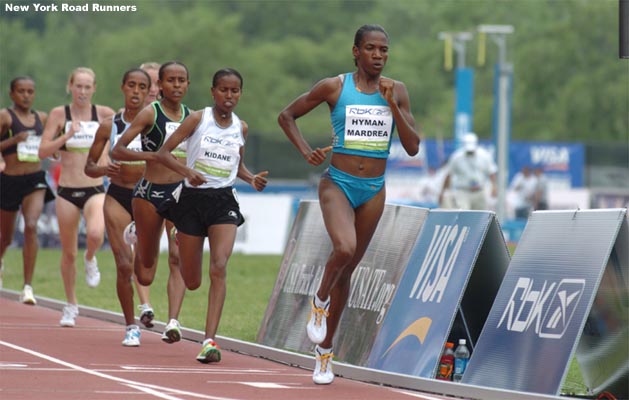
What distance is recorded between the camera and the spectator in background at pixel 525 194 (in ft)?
149

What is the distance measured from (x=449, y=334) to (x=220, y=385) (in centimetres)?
172

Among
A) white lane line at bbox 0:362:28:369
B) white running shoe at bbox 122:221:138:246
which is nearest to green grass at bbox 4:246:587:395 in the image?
white running shoe at bbox 122:221:138:246

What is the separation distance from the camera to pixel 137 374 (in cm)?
1180

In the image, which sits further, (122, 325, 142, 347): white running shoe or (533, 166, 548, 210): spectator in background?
(533, 166, 548, 210): spectator in background

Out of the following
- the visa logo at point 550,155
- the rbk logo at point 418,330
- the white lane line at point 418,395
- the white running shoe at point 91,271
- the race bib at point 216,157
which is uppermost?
the visa logo at point 550,155

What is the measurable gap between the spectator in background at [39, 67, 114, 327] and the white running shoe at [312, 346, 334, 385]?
17.8 feet

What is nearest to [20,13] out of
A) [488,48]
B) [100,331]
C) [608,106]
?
[488,48]

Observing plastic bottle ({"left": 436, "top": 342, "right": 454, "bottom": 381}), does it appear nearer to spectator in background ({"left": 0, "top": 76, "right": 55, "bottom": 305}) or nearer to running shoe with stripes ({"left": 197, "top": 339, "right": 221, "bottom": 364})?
running shoe with stripes ({"left": 197, "top": 339, "right": 221, "bottom": 364})

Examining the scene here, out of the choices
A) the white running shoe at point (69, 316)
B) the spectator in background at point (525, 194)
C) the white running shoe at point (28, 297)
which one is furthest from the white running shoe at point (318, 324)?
the spectator in background at point (525, 194)

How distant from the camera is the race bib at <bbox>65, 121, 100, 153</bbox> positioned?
55.2 ft

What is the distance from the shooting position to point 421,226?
12664 mm

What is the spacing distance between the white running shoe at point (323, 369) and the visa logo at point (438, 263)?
36.5 inches

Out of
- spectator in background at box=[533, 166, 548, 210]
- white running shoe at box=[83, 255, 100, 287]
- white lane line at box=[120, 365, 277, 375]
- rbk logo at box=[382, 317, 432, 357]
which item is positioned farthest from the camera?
spectator in background at box=[533, 166, 548, 210]

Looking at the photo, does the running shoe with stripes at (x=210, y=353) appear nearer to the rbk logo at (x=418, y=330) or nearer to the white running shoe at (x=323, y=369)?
the white running shoe at (x=323, y=369)
